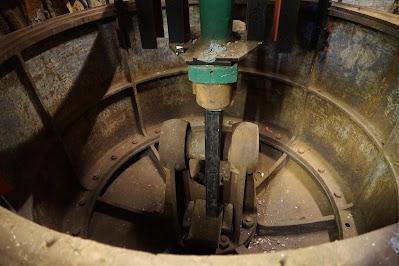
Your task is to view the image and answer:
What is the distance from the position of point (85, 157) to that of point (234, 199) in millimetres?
1582

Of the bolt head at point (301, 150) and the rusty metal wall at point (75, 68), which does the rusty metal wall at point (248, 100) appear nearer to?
the rusty metal wall at point (75, 68)

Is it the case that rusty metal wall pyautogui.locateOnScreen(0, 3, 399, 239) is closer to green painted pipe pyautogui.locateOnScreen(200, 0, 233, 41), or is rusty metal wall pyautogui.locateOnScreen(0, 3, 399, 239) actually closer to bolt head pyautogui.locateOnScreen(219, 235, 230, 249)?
bolt head pyautogui.locateOnScreen(219, 235, 230, 249)

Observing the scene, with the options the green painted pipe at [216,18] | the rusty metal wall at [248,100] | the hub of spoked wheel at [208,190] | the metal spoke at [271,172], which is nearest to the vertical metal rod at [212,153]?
the hub of spoked wheel at [208,190]

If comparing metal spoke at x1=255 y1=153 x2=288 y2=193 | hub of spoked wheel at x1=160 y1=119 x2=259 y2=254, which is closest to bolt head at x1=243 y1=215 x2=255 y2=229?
hub of spoked wheel at x1=160 y1=119 x2=259 y2=254

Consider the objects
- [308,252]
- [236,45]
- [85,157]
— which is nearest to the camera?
[308,252]

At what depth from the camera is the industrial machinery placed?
1.69 meters

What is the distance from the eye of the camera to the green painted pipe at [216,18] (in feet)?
4.33

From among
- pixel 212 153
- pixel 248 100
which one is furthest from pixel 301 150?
A: pixel 212 153

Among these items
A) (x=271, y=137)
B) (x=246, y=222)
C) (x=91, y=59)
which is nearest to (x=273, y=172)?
(x=271, y=137)

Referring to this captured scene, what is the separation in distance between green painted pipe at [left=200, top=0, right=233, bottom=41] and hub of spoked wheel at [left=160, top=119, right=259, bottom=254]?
2.64 feet

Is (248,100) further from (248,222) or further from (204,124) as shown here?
(248,222)

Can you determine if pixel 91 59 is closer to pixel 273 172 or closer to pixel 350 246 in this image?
pixel 273 172

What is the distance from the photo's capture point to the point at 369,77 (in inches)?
97.0

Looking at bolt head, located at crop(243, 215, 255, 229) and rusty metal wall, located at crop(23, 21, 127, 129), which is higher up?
rusty metal wall, located at crop(23, 21, 127, 129)
